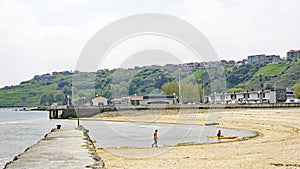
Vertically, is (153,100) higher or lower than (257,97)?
lower

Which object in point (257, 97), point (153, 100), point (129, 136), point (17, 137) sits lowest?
→ point (17, 137)

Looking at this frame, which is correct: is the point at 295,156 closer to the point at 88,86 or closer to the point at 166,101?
the point at 166,101

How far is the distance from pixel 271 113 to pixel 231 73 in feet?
418

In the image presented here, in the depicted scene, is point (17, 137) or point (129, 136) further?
point (17, 137)

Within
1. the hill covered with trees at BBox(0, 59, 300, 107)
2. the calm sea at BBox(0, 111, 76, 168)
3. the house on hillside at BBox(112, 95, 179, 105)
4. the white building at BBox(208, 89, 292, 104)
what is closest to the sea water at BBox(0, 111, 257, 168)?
the calm sea at BBox(0, 111, 76, 168)

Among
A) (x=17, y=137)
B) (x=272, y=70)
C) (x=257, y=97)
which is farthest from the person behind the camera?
(x=272, y=70)

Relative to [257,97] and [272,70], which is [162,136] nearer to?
[257,97]

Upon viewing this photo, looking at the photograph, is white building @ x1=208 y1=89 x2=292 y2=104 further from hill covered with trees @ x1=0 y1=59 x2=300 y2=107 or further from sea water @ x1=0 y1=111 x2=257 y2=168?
sea water @ x1=0 y1=111 x2=257 y2=168

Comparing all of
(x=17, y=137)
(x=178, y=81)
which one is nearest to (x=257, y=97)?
(x=178, y=81)

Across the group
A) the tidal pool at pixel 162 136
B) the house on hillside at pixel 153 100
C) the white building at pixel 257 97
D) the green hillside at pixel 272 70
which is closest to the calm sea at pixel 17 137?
the tidal pool at pixel 162 136

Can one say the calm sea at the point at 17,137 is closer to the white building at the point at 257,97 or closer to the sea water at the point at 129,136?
the sea water at the point at 129,136

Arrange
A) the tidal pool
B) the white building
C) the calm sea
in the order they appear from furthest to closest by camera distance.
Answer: the white building → the tidal pool → the calm sea

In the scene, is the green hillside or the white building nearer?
the white building

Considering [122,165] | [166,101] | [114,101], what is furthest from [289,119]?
[114,101]
